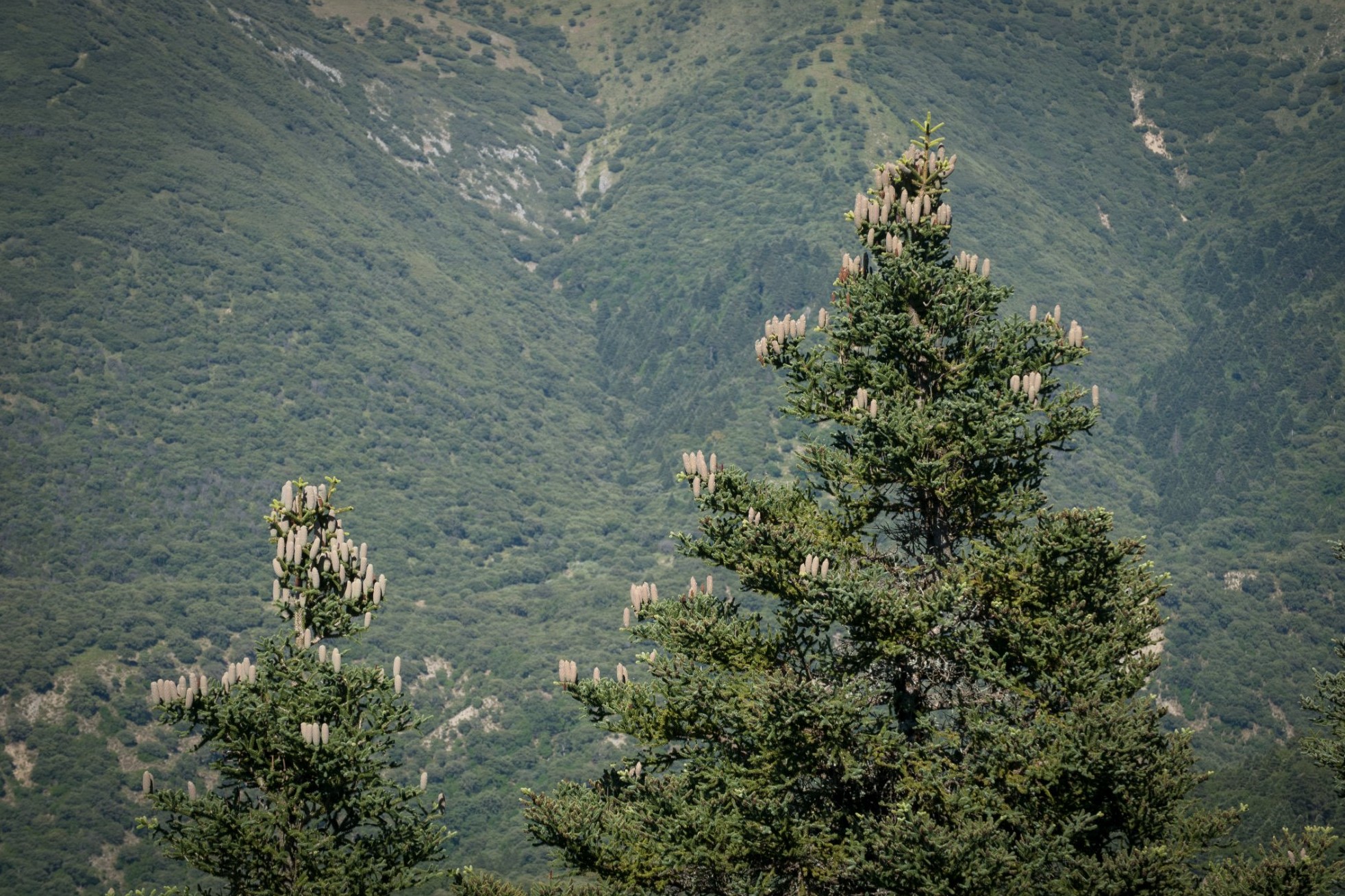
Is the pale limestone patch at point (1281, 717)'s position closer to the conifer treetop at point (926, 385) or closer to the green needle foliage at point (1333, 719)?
the green needle foliage at point (1333, 719)

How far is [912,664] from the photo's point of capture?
1339 inches

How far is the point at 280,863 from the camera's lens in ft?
107

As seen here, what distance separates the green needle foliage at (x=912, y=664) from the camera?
98.0 ft

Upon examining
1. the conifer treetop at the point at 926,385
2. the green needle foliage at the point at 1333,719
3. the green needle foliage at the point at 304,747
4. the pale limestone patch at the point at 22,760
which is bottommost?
the pale limestone patch at the point at 22,760

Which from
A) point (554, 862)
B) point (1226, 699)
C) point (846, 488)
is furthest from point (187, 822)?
point (1226, 699)

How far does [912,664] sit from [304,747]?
440 inches

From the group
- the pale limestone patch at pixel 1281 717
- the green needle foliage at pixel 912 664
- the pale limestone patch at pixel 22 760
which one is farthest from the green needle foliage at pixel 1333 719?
the pale limestone patch at pixel 22 760

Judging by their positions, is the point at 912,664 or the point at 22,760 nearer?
the point at 912,664

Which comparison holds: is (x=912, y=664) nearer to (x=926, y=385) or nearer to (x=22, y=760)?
(x=926, y=385)

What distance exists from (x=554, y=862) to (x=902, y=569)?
9.48m

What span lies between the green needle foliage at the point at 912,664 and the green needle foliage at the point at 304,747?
316cm

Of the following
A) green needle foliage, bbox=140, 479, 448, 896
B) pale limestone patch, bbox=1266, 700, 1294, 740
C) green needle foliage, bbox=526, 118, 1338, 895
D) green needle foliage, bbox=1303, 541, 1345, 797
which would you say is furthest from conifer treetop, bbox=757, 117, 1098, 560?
pale limestone patch, bbox=1266, 700, 1294, 740

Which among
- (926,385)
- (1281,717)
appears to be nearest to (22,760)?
(1281,717)

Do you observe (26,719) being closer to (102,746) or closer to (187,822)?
(102,746)
